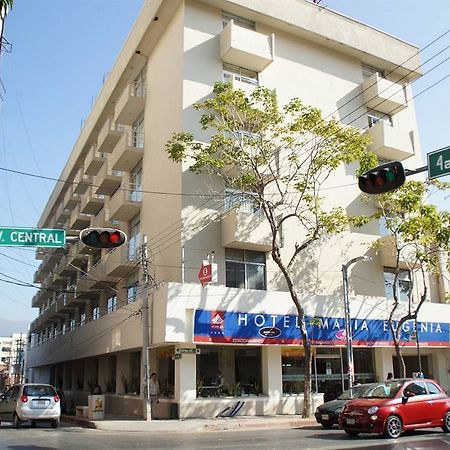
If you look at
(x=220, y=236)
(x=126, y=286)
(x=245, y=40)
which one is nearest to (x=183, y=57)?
(x=245, y=40)

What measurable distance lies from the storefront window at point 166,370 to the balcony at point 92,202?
15133 millimetres

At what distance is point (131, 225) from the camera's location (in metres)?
32.8

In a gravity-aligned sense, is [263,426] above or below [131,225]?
below

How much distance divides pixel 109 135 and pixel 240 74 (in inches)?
372

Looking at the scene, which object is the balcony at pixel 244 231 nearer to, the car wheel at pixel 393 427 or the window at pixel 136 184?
the window at pixel 136 184

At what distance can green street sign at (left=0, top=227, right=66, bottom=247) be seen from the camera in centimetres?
1458

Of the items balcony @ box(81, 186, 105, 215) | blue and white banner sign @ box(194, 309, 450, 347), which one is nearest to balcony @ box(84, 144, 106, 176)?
balcony @ box(81, 186, 105, 215)

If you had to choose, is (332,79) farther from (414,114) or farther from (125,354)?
(125,354)

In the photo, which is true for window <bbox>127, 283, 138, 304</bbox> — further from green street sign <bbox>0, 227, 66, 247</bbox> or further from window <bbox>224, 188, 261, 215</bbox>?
green street sign <bbox>0, 227, 66, 247</bbox>

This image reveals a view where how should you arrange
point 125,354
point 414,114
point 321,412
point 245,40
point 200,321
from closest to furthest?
point 321,412
point 200,321
point 245,40
point 125,354
point 414,114

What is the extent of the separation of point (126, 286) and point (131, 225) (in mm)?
3527

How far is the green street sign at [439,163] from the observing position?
38.9 feet

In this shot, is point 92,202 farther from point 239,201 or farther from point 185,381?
point 185,381

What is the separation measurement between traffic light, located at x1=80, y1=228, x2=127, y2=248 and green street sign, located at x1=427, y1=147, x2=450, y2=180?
7.04 m
